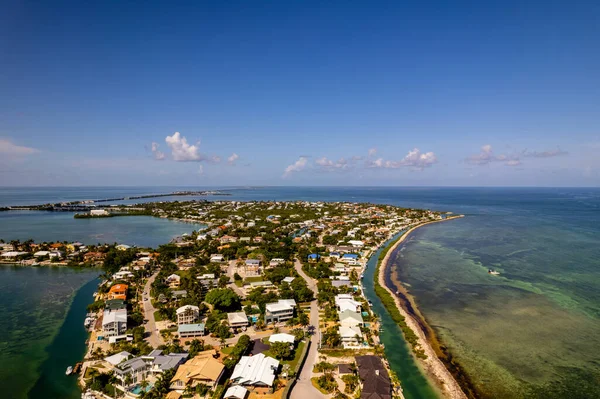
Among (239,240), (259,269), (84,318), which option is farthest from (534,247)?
(84,318)

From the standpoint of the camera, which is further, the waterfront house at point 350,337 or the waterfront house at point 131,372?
the waterfront house at point 350,337

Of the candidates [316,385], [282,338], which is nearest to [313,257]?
[282,338]

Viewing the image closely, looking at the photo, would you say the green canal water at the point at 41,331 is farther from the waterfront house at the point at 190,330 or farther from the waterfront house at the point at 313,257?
the waterfront house at the point at 313,257

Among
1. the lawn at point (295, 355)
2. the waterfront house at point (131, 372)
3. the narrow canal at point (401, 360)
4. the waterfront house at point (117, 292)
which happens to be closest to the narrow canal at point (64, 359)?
the waterfront house at point (117, 292)

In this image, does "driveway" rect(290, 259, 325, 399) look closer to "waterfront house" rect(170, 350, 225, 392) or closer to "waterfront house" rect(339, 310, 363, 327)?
"waterfront house" rect(339, 310, 363, 327)

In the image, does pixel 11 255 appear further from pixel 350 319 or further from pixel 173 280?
pixel 350 319
